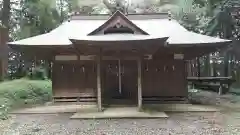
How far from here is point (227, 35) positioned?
15914mm

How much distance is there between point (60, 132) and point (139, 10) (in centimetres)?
1845

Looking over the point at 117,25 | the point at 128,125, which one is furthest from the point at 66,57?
the point at 128,125

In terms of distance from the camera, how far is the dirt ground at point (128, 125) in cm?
682

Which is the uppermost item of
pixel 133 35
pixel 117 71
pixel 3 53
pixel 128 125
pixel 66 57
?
pixel 133 35

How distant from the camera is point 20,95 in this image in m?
12.6

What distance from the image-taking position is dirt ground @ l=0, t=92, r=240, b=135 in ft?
22.4

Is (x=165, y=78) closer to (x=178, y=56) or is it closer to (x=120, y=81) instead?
(x=178, y=56)

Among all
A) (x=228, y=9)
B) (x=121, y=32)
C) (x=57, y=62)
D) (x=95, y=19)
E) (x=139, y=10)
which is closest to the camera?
(x=121, y=32)

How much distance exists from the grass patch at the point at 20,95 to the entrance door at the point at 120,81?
10.4 ft

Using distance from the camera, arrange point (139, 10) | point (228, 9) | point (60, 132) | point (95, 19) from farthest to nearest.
Result: point (139, 10) → point (228, 9) → point (95, 19) → point (60, 132)

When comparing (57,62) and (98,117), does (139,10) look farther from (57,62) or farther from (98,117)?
(98,117)

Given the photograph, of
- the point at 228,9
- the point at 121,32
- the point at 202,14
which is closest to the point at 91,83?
the point at 121,32

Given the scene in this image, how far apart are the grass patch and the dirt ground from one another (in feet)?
4.37

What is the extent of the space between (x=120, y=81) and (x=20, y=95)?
4.26m
